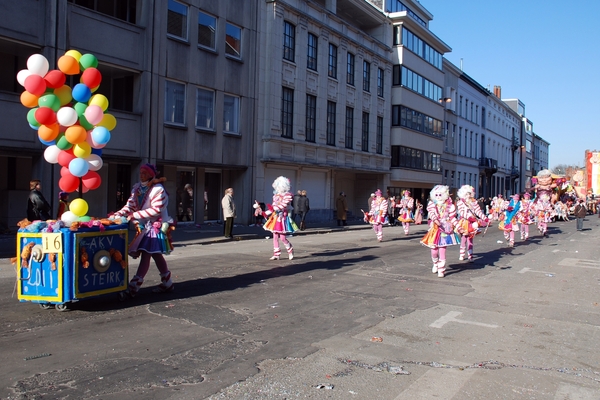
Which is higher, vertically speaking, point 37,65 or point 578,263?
point 37,65

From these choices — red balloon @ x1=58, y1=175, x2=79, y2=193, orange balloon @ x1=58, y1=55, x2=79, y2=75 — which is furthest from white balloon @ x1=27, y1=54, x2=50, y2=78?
red balloon @ x1=58, y1=175, x2=79, y2=193

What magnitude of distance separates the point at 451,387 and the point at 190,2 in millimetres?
20461

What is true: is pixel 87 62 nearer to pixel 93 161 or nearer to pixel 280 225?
pixel 93 161

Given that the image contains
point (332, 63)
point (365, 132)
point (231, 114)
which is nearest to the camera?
point (231, 114)

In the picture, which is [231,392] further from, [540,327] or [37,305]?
[540,327]

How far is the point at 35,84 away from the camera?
22.8ft

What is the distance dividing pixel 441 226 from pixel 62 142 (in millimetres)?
7273

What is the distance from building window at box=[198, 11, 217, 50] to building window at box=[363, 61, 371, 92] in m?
14.6

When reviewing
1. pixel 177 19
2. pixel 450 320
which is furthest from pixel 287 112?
pixel 450 320

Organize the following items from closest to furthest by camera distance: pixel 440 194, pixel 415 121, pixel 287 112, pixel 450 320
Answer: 1. pixel 450 320
2. pixel 440 194
3. pixel 287 112
4. pixel 415 121

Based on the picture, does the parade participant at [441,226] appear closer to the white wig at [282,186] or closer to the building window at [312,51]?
the white wig at [282,186]

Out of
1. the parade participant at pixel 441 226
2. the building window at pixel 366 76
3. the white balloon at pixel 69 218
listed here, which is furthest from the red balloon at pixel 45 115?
the building window at pixel 366 76

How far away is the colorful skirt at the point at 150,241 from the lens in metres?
7.90

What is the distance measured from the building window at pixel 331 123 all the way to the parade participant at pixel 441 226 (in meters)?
20.4
